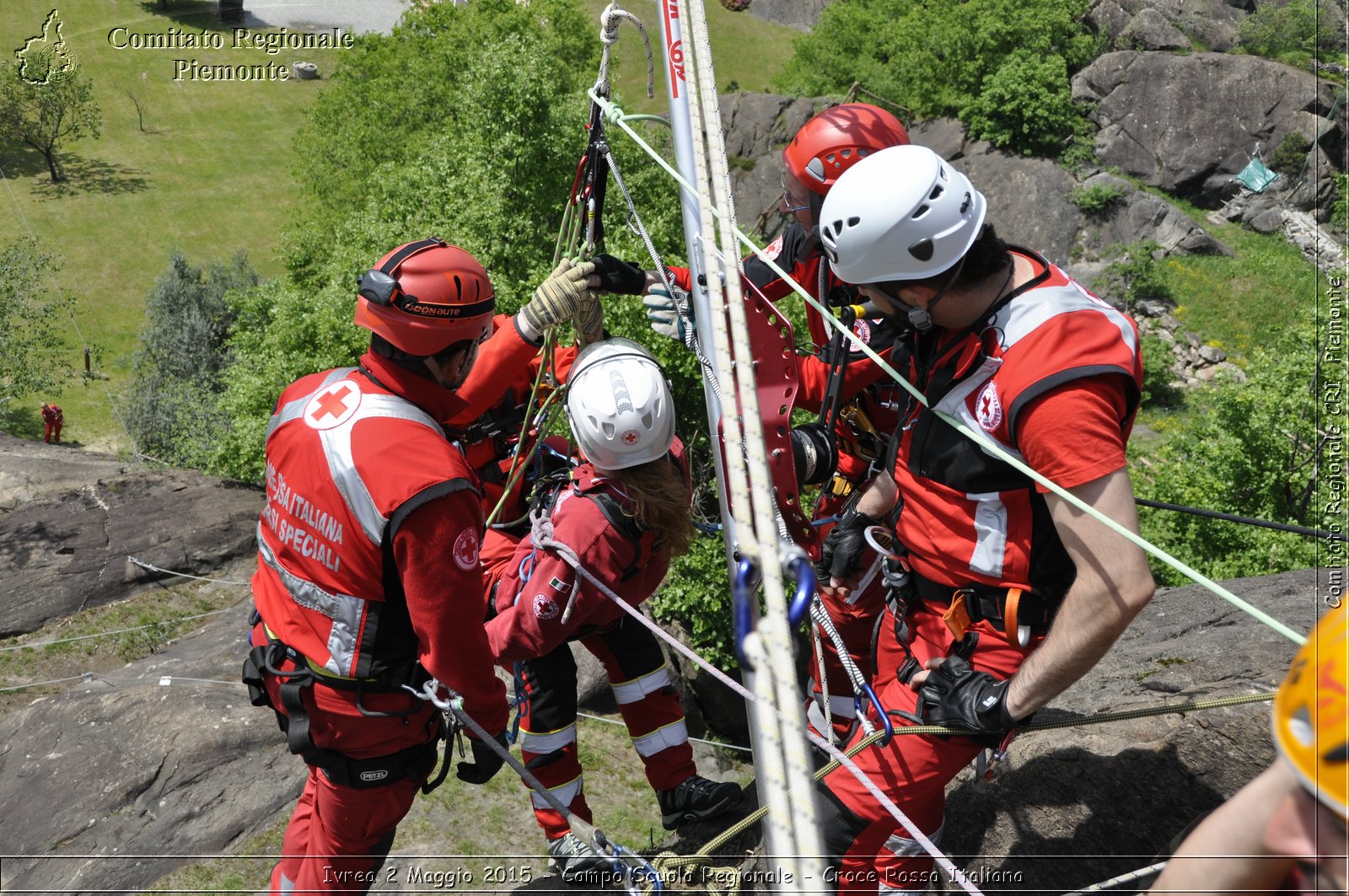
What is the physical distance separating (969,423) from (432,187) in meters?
14.3

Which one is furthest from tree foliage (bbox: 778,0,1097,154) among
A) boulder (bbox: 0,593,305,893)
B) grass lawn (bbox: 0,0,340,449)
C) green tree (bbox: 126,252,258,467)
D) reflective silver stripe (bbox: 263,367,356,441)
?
reflective silver stripe (bbox: 263,367,356,441)

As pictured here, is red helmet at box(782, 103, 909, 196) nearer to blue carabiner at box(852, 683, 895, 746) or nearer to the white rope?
the white rope

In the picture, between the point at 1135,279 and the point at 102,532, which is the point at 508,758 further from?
the point at 1135,279

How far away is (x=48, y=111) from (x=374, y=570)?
2033 inches

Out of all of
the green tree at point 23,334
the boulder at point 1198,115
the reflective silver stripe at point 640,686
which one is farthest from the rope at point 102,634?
the boulder at point 1198,115

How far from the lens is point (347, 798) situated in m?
3.14

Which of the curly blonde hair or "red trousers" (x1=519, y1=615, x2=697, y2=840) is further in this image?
"red trousers" (x1=519, y1=615, x2=697, y2=840)

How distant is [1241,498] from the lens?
36.4 ft

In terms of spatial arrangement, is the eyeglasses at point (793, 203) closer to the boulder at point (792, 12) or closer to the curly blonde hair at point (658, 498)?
the curly blonde hair at point (658, 498)

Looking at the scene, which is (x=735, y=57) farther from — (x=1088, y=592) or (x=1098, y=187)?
(x=1088, y=592)

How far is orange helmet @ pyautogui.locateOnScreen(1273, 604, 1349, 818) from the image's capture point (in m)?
1.27

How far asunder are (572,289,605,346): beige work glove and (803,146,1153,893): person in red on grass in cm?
129

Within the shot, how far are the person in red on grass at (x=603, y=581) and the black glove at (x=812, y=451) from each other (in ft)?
1.67

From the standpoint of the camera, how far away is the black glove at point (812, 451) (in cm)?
411
